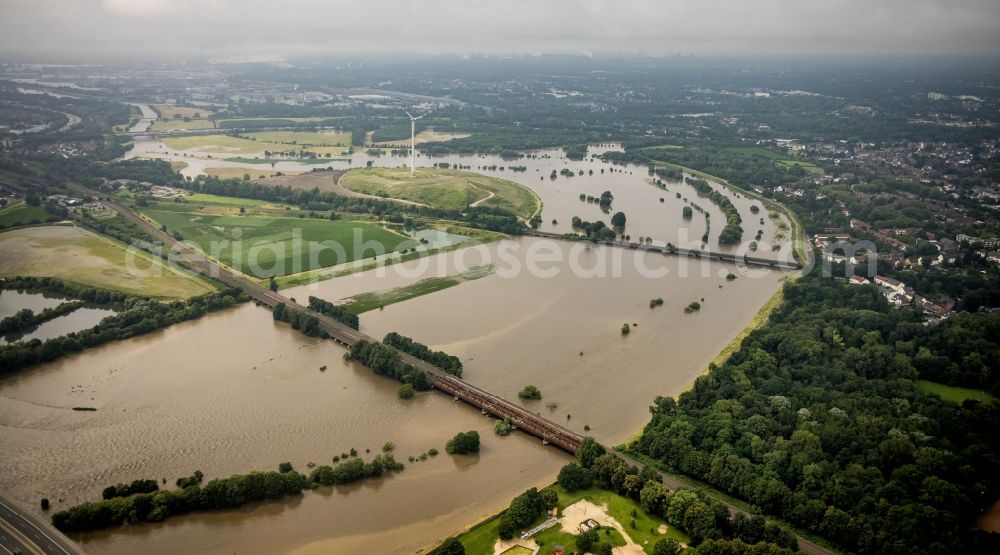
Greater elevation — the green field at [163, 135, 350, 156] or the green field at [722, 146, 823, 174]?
the green field at [722, 146, 823, 174]

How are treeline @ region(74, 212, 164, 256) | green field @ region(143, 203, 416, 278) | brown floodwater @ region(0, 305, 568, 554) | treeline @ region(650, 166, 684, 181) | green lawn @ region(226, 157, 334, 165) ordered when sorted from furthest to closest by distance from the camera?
green lawn @ region(226, 157, 334, 165) < treeline @ region(650, 166, 684, 181) < treeline @ region(74, 212, 164, 256) < green field @ region(143, 203, 416, 278) < brown floodwater @ region(0, 305, 568, 554)

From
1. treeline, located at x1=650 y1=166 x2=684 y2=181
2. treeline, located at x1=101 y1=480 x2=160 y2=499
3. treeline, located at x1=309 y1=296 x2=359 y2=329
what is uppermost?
treeline, located at x1=650 y1=166 x2=684 y2=181

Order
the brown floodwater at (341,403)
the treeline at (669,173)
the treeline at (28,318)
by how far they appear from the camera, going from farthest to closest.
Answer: the treeline at (669,173) < the treeline at (28,318) < the brown floodwater at (341,403)

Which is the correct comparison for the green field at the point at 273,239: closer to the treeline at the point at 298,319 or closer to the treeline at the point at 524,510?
the treeline at the point at 298,319

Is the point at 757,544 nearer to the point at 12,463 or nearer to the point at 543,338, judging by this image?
the point at 543,338

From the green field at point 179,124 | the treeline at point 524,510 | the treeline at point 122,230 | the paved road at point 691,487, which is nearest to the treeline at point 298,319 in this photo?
the treeline at point 122,230

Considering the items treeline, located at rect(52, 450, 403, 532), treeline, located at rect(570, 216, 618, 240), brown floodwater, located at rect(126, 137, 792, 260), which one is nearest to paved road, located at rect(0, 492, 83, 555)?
treeline, located at rect(52, 450, 403, 532)

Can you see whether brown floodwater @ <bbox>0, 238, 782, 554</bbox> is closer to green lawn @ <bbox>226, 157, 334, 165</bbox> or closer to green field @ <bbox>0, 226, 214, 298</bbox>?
green field @ <bbox>0, 226, 214, 298</bbox>

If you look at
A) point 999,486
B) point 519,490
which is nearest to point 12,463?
point 519,490
